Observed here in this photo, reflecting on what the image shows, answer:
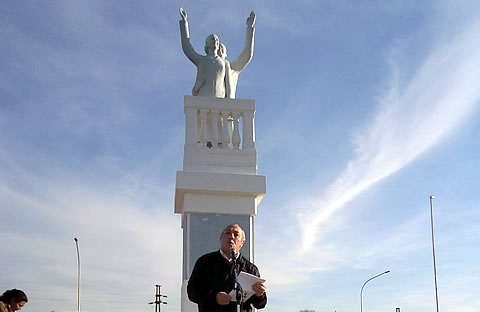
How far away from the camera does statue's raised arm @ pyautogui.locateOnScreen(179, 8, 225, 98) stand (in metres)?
11.8

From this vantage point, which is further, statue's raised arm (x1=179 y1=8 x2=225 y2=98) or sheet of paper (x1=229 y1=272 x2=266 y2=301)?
statue's raised arm (x1=179 y1=8 x2=225 y2=98)

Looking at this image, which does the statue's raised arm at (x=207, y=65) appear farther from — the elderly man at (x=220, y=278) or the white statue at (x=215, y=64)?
the elderly man at (x=220, y=278)

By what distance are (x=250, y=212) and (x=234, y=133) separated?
4.49 ft

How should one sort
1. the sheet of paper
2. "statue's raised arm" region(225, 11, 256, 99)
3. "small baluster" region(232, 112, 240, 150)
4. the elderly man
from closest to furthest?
1. the sheet of paper
2. the elderly man
3. "small baluster" region(232, 112, 240, 150)
4. "statue's raised arm" region(225, 11, 256, 99)

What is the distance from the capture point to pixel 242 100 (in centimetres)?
1121

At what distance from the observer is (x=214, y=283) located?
18.4 feet

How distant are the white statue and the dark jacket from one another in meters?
6.36

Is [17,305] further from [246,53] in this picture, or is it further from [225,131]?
[246,53]

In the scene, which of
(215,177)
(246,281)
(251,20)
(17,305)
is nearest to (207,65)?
(251,20)

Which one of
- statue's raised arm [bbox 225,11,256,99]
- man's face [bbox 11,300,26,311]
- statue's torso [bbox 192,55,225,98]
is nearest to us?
man's face [bbox 11,300,26,311]

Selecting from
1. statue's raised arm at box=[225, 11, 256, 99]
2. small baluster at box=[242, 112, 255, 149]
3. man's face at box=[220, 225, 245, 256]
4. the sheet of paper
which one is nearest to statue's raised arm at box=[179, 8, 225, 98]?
statue's raised arm at box=[225, 11, 256, 99]

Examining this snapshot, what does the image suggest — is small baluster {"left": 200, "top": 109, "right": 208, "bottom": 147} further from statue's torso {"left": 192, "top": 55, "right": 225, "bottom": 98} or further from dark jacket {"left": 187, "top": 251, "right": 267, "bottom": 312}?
dark jacket {"left": 187, "top": 251, "right": 267, "bottom": 312}

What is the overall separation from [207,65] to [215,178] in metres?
2.39

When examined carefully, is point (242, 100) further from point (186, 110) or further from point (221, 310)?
point (221, 310)
